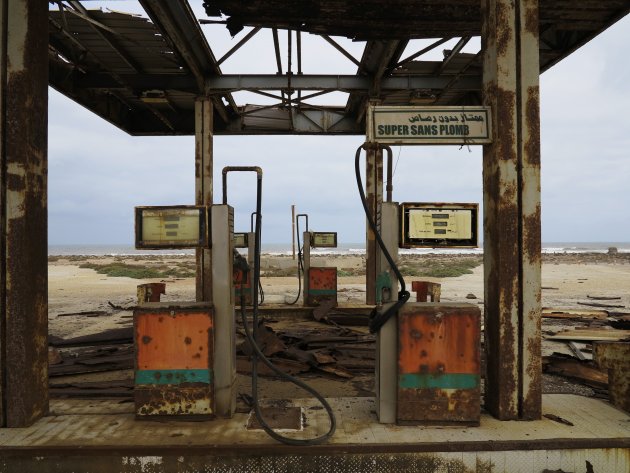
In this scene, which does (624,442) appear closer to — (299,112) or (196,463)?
(196,463)

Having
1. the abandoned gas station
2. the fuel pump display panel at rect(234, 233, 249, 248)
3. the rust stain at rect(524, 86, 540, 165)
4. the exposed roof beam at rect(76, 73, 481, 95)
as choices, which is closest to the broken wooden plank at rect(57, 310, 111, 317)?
the fuel pump display panel at rect(234, 233, 249, 248)

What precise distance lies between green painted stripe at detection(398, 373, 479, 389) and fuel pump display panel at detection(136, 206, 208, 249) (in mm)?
1963

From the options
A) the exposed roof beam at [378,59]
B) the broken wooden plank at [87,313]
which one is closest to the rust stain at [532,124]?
the exposed roof beam at [378,59]

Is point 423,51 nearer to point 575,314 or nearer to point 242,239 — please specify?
point 242,239

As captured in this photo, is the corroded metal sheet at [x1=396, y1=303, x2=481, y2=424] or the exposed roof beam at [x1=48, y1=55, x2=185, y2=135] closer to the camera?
the corroded metal sheet at [x1=396, y1=303, x2=481, y2=424]

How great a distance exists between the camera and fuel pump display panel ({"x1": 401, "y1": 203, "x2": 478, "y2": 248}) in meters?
3.62

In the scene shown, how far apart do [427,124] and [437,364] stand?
1.97 m

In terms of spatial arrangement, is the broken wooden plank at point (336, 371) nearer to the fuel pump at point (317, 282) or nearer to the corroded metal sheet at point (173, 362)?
the corroded metal sheet at point (173, 362)

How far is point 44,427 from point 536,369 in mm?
3908

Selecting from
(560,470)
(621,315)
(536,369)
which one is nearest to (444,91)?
(621,315)

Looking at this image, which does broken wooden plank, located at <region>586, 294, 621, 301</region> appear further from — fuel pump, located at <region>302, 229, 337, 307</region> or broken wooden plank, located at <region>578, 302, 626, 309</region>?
fuel pump, located at <region>302, 229, 337, 307</region>

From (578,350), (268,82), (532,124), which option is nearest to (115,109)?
(268,82)

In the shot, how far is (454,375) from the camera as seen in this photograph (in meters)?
3.42

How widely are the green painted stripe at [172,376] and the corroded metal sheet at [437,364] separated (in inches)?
62.4
